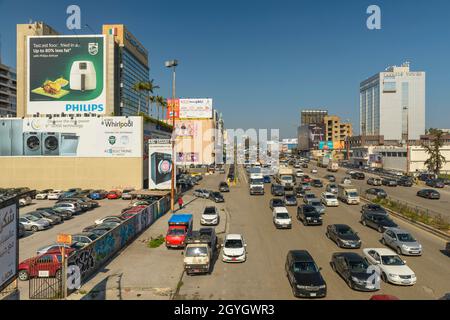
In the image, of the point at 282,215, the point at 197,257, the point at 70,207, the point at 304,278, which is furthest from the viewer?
the point at 70,207

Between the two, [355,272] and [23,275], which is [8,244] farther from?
[355,272]

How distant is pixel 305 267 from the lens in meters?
17.2

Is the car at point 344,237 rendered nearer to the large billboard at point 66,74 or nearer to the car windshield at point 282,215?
the car windshield at point 282,215

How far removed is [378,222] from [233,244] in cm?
1443

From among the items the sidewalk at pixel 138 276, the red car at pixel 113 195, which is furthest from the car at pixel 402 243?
the red car at pixel 113 195

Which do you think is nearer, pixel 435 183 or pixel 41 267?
pixel 41 267

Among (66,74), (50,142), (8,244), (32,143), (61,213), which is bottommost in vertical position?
(61,213)

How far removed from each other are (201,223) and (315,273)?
16.9m

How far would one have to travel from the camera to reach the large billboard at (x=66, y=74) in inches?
2579

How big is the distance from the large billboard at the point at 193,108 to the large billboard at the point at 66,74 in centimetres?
6790

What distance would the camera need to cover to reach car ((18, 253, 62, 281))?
18156 millimetres

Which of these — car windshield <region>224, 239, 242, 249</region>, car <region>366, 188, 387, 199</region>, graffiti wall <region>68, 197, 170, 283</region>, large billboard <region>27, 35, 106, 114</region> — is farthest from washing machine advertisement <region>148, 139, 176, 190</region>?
car windshield <region>224, 239, 242, 249</region>

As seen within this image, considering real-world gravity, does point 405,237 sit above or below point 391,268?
above

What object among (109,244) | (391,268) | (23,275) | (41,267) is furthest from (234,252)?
(23,275)
